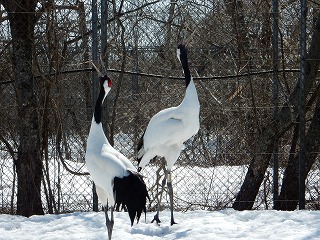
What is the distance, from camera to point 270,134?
7.51 m

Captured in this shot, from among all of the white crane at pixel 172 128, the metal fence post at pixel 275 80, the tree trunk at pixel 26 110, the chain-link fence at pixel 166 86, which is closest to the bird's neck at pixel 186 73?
the white crane at pixel 172 128

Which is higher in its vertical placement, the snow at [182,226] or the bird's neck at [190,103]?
the bird's neck at [190,103]

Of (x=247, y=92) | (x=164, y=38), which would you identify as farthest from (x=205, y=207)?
(x=164, y=38)

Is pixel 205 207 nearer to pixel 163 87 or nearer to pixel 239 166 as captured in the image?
pixel 239 166

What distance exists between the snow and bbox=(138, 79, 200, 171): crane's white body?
0.72 metres

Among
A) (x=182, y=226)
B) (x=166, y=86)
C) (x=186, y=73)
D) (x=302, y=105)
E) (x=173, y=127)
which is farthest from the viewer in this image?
(x=166, y=86)

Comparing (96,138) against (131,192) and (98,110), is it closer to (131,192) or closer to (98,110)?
(98,110)

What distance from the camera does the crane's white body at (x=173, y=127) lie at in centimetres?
664

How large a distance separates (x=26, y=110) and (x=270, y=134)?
2.69 m

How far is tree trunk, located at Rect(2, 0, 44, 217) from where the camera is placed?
720 cm

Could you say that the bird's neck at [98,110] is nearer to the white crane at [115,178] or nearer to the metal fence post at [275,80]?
the white crane at [115,178]

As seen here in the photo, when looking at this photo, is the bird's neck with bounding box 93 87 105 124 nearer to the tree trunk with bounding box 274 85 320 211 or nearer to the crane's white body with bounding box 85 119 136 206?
the crane's white body with bounding box 85 119 136 206

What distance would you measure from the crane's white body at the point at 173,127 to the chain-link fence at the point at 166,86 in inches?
24.7

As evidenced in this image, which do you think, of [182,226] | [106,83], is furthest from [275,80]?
[106,83]
